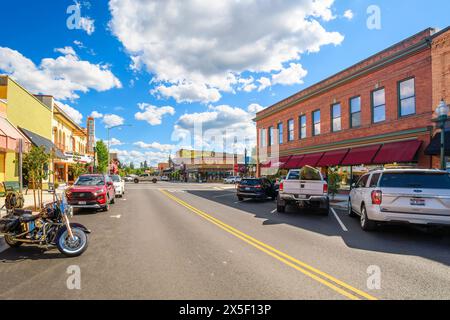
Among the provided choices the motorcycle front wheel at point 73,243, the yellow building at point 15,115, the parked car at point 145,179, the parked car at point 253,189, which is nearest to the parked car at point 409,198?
the motorcycle front wheel at point 73,243

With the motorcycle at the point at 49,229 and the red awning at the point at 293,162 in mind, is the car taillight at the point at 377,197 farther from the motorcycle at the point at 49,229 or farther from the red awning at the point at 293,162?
the red awning at the point at 293,162

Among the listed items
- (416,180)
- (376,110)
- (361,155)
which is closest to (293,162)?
(361,155)

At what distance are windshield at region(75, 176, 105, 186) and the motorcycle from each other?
25.6 ft

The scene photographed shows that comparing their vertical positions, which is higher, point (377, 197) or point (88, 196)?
point (377, 197)

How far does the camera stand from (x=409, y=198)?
7.57 m

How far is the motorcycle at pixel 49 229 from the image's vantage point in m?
6.15

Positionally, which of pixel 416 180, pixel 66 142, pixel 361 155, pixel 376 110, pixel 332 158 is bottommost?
pixel 416 180

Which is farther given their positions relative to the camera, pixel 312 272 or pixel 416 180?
pixel 416 180

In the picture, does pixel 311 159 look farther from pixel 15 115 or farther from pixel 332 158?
pixel 15 115

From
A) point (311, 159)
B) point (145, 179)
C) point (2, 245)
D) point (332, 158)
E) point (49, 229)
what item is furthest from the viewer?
point (145, 179)

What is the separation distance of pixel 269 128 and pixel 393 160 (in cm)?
1951

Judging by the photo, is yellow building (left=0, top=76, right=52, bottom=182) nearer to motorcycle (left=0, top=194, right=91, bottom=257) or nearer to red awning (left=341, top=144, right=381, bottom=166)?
motorcycle (left=0, top=194, right=91, bottom=257)

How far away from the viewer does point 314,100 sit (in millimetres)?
27266

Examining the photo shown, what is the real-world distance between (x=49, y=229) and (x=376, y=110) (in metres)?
21.0
